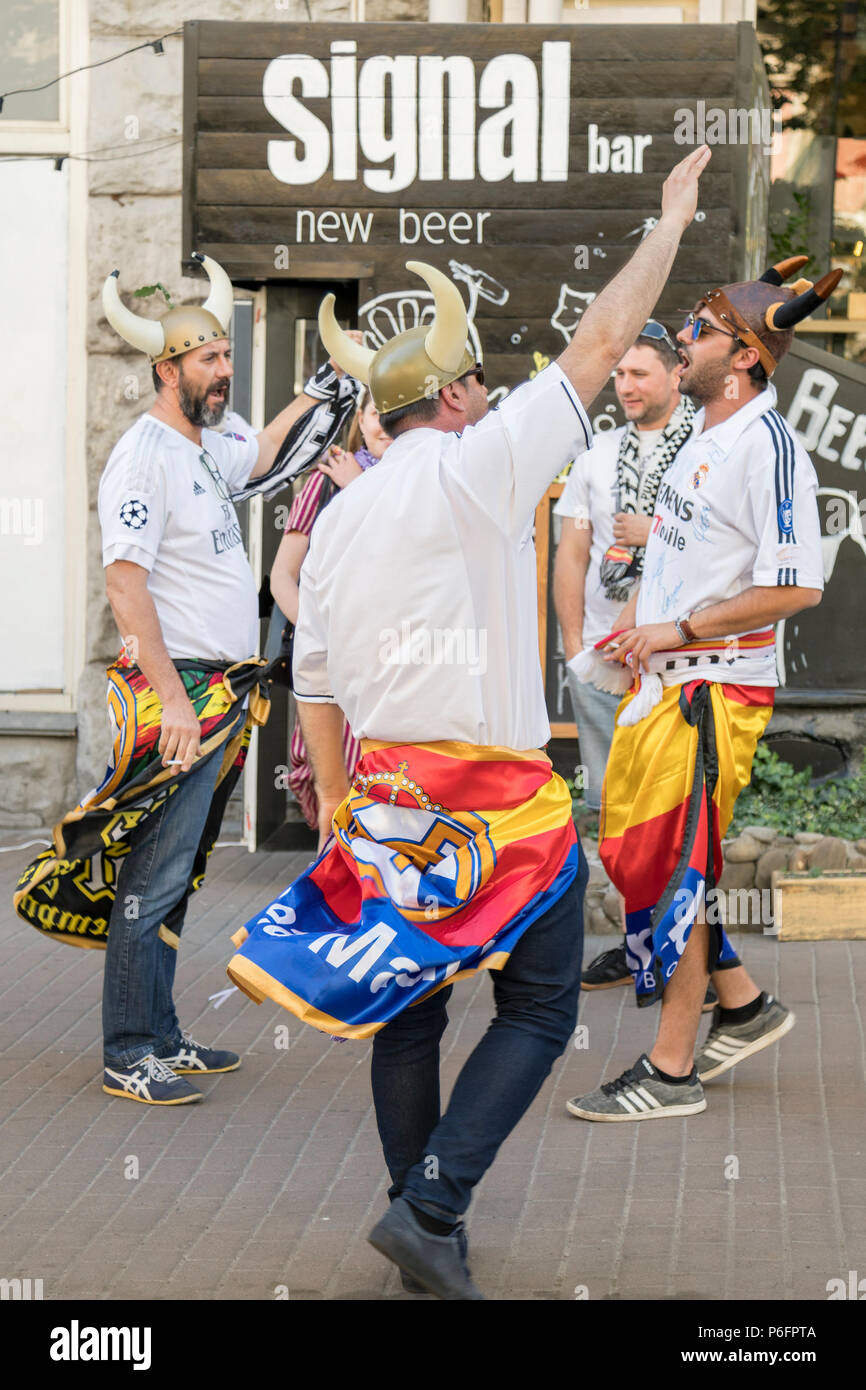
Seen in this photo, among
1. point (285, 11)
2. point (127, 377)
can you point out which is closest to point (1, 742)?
point (127, 377)

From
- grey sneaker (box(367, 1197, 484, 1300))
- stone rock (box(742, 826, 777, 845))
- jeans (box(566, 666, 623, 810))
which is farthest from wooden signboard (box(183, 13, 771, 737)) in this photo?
grey sneaker (box(367, 1197, 484, 1300))

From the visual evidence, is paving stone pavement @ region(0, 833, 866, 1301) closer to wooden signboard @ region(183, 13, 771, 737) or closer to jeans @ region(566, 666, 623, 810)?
jeans @ region(566, 666, 623, 810)

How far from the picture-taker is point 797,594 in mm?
4766

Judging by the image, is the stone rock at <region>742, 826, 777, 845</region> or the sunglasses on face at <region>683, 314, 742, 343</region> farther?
the stone rock at <region>742, 826, 777, 845</region>

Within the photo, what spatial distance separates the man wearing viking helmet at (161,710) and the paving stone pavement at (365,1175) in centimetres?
32

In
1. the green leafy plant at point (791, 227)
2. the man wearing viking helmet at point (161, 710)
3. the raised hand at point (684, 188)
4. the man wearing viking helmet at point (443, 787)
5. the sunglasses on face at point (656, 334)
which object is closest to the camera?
the man wearing viking helmet at point (443, 787)

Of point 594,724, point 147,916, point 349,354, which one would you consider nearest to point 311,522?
point 594,724

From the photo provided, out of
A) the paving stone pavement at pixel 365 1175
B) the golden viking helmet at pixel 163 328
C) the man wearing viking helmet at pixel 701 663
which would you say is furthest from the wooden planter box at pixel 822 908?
the golden viking helmet at pixel 163 328

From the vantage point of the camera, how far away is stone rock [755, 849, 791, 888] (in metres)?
7.10

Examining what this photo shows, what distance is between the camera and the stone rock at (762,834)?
7160mm

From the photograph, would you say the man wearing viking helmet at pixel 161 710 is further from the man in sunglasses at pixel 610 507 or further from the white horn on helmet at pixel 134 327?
the man in sunglasses at pixel 610 507

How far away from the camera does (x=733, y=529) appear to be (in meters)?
4.89
